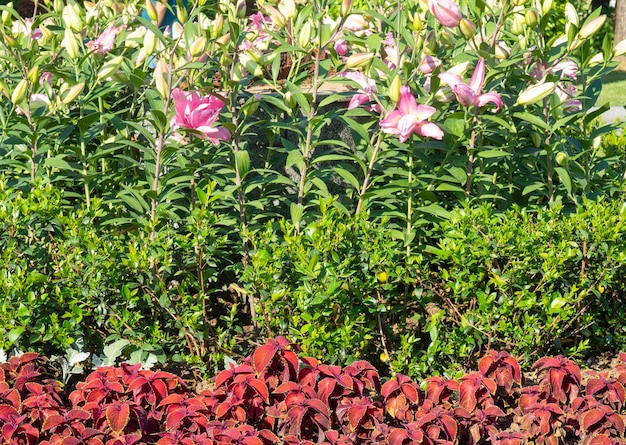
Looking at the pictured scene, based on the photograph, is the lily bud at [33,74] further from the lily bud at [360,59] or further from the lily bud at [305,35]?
the lily bud at [360,59]

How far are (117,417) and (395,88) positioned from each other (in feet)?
4.52

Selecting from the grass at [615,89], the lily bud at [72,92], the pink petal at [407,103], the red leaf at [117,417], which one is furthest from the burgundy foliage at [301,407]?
the grass at [615,89]

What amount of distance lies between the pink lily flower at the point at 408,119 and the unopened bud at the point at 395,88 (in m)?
0.04

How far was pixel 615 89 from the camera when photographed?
12297mm

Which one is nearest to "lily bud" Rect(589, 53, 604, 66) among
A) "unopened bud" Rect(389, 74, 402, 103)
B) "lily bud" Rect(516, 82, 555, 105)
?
"lily bud" Rect(516, 82, 555, 105)

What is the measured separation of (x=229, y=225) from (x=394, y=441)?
1145 millimetres

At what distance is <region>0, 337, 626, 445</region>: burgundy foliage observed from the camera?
7.71ft

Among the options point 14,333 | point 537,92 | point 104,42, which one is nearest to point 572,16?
point 537,92

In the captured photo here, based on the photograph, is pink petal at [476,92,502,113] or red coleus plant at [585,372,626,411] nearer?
red coleus plant at [585,372,626,411]

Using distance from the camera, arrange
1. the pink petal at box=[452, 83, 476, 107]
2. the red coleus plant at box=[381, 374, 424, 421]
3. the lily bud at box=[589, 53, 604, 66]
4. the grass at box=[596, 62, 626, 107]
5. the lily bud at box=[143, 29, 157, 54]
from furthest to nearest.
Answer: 1. the grass at box=[596, 62, 626, 107]
2. the lily bud at box=[589, 53, 604, 66]
3. the lily bud at box=[143, 29, 157, 54]
4. the pink petal at box=[452, 83, 476, 107]
5. the red coleus plant at box=[381, 374, 424, 421]

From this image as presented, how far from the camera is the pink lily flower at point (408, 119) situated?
2.82 meters

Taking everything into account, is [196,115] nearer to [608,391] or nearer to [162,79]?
[162,79]

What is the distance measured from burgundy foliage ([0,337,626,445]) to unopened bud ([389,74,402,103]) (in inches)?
35.2

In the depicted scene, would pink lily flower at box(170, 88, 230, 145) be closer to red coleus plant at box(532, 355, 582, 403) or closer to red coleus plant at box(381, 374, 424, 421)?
red coleus plant at box(381, 374, 424, 421)
